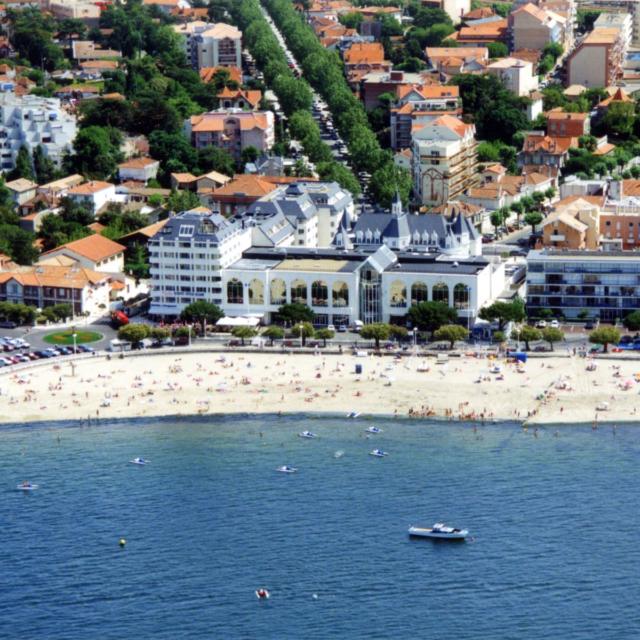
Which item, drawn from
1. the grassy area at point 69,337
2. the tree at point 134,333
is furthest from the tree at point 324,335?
the grassy area at point 69,337

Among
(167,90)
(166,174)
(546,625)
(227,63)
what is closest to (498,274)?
(166,174)

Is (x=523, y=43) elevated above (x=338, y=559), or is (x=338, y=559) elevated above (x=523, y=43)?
(x=523, y=43)

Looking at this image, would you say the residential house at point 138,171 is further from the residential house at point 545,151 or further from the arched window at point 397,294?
the arched window at point 397,294

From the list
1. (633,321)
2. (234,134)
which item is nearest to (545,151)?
(234,134)

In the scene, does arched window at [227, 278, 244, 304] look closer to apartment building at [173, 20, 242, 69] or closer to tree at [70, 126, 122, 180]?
tree at [70, 126, 122, 180]

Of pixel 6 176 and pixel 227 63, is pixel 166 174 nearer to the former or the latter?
pixel 6 176

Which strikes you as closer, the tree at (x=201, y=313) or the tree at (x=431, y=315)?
the tree at (x=431, y=315)

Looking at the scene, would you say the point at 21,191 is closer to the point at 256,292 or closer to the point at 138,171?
the point at 138,171
